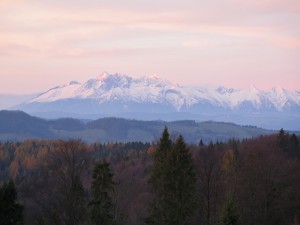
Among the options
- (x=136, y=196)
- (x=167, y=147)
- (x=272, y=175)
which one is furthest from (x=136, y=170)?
(x=167, y=147)

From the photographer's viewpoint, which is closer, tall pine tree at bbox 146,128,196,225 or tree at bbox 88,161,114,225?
tree at bbox 88,161,114,225

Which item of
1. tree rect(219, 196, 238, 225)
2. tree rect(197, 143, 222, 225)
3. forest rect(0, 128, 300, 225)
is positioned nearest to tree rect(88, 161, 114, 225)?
forest rect(0, 128, 300, 225)

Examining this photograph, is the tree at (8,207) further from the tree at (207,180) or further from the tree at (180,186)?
the tree at (207,180)

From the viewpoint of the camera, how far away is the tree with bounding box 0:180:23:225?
39750mm

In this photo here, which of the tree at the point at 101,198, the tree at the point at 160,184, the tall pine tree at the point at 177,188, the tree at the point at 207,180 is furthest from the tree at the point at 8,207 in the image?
the tree at the point at 207,180

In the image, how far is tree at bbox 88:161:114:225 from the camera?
40594 millimetres

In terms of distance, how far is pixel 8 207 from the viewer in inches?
1576

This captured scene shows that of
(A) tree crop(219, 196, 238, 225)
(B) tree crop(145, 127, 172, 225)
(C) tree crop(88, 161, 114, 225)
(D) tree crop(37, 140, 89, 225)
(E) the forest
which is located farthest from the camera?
(B) tree crop(145, 127, 172, 225)

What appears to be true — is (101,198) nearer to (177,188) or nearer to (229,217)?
(177,188)

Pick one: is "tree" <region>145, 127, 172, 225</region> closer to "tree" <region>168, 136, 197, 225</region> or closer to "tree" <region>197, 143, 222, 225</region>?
"tree" <region>168, 136, 197, 225</region>

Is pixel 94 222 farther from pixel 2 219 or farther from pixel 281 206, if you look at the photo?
pixel 281 206

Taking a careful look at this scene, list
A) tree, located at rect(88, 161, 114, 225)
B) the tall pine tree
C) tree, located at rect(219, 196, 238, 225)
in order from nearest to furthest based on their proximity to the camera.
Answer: tree, located at rect(219, 196, 238, 225)
tree, located at rect(88, 161, 114, 225)
the tall pine tree

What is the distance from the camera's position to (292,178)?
212 ft

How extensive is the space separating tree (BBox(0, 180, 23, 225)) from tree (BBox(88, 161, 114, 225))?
5829 mm
